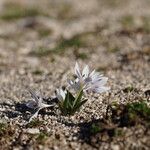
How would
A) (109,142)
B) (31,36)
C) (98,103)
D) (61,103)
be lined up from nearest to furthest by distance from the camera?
(109,142) → (61,103) → (98,103) → (31,36)

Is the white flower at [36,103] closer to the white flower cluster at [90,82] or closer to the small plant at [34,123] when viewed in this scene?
the small plant at [34,123]

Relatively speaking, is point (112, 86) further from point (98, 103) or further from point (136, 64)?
point (136, 64)

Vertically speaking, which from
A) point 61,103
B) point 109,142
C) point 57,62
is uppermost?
point 57,62

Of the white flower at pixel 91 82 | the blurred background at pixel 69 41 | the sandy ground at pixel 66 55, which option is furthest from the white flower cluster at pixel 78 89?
the blurred background at pixel 69 41

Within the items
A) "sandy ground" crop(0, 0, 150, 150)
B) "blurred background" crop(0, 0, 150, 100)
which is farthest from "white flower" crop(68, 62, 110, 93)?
"blurred background" crop(0, 0, 150, 100)

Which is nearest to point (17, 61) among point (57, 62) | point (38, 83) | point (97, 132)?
point (57, 62)

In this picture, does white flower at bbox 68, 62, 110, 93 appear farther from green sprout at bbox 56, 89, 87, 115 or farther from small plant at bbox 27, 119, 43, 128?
small plant at bbox 27, 119, 43, 128
